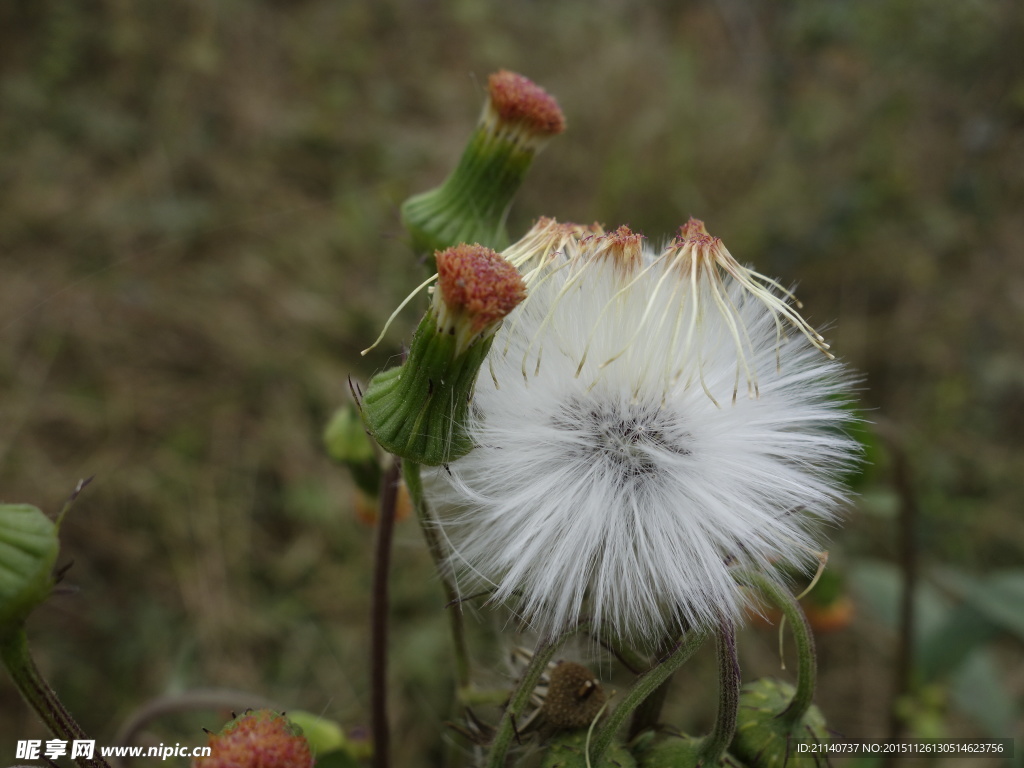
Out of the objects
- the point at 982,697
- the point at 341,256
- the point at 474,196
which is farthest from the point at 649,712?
the point at 341,256

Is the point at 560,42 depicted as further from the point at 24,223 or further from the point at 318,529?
the point at 318,529

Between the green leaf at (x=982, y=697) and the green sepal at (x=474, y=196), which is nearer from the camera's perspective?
the green sepal at (x=474, y=196)

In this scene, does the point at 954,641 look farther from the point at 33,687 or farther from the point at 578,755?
the point at 33,687

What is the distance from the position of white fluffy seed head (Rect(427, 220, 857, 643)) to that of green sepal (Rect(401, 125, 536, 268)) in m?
0.33

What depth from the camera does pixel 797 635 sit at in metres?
1.04

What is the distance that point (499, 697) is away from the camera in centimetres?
120

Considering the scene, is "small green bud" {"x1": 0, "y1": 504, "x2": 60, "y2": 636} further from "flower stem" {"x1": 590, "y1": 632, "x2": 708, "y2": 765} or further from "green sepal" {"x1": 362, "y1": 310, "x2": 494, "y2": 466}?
"flower stem" {"x1": 590, "y1": 632, "x2": 708, "y2": 765}

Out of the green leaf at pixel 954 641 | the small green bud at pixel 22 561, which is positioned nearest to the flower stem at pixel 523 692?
the small green bud at pixel 22 561

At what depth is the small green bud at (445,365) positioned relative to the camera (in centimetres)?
93

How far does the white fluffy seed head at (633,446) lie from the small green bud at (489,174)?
1.08 feet

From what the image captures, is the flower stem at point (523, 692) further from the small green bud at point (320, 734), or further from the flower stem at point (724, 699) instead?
the small green bud at point (320, 734)

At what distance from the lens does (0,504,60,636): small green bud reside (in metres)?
0.92

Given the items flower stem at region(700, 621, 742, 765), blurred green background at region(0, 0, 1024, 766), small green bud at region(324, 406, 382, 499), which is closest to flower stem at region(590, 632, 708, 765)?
flower stem at region(700, 621, 742, 765)

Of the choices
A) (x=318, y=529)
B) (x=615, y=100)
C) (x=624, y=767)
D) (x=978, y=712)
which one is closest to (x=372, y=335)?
(x=318, y=529)
